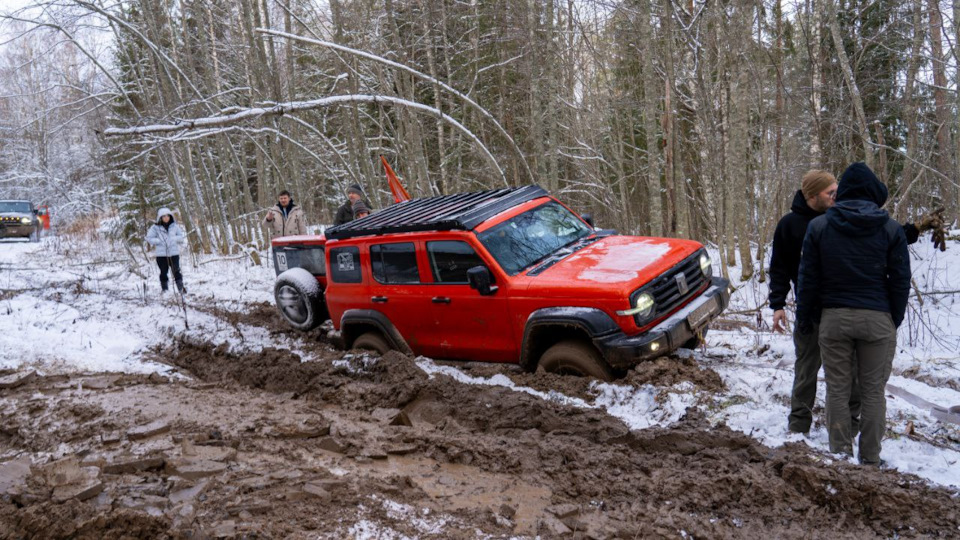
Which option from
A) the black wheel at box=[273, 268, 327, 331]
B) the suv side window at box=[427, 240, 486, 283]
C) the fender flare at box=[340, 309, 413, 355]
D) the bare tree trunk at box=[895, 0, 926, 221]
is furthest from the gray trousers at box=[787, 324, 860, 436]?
the bare tree trunk at box=[895, 0, 926, 221]

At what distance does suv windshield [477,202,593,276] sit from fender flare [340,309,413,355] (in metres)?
1.61

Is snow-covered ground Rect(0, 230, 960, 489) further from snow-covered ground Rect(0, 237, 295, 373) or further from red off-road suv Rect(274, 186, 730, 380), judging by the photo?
red off-road suv Rect(274, 186, 730, 380)

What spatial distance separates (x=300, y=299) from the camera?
28.8 ft

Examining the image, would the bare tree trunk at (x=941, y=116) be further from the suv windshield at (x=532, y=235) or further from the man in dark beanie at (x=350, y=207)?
the man in dark beanie at (x=350, y=207)

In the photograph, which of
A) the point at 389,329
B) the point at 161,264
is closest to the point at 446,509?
the point at 389,329

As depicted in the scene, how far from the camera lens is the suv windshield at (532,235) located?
641cm

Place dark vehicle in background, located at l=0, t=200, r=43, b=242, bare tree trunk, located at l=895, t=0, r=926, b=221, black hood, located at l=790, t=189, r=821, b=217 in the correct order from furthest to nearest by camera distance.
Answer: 1. dark vehicle in background, located at l=0, t=200, r=43, b=242
2. bare tree trunk, located at l=895, t=0, r=926, b=221
3. black hood, located at l=790, t=189, r=821, b=217

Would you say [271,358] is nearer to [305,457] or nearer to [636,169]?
[305,457]

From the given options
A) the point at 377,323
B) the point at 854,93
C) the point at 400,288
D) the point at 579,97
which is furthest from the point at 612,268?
the point at 579,97

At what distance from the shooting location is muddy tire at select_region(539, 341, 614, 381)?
18.9 feet

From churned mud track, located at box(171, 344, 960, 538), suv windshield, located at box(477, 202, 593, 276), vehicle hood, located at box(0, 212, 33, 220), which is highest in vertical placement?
vehicle hood, located at box(0, 212, 33, 220)

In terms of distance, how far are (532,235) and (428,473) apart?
2980 mm

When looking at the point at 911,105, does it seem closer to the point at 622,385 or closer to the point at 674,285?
the point at 674,285

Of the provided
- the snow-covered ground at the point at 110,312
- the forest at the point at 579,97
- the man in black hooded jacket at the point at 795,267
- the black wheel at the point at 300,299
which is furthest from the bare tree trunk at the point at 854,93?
the snow-covered ground at the point at 110,312
